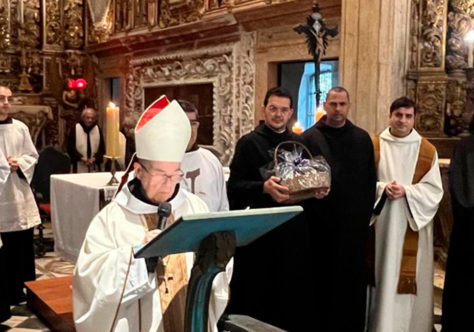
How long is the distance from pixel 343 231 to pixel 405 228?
45cm

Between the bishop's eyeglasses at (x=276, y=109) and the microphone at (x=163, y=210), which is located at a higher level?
the bishop's eyeglasses at (x=276, y=109)

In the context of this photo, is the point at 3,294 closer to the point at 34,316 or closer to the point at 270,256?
the point at 34,316

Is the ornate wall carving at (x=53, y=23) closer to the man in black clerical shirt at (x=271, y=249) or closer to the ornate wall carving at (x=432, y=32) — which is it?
the ornate wall carving at (x=432, y=32)

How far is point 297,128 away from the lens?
5488 mm

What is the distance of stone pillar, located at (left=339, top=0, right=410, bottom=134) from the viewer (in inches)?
226

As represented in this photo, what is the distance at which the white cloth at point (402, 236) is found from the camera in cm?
409

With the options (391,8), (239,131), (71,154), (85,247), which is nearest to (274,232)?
(85,247)

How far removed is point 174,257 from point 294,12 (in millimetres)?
5236

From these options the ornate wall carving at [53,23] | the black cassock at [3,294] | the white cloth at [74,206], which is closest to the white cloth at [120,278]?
the white cloth at [74,206]

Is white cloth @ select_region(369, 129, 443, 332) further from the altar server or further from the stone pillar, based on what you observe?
the stone pillar

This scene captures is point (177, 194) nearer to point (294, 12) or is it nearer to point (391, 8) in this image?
point (391, 8)

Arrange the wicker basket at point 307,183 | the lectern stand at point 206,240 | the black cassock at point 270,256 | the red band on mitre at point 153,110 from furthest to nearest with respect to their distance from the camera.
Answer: the black cassock at point 270,256
the wicker basket at point 307,183
the red band on mitre at point 153,110
the lectern stand at point 206,240

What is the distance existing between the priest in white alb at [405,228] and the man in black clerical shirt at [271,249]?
0.54m

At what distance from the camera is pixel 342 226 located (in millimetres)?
4008
